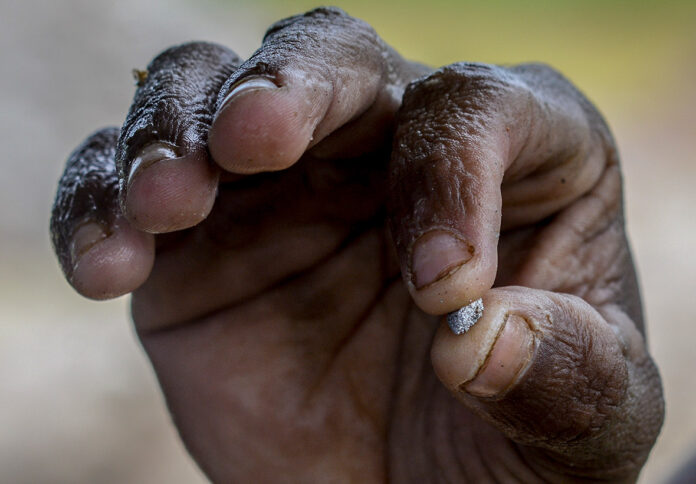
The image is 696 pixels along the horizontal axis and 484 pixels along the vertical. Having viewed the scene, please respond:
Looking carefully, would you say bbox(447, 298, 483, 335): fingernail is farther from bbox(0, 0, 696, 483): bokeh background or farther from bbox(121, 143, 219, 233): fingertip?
bbox(0, 0, 696, 483): bokeh background

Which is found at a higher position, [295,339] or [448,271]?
[448,271]

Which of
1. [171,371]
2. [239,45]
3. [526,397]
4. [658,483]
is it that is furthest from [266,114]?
[239,45]

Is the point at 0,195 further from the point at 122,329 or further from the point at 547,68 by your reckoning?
the point at 547,68

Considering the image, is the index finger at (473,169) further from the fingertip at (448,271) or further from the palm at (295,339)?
the palm at (295,339)

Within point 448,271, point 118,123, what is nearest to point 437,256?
point 448,271

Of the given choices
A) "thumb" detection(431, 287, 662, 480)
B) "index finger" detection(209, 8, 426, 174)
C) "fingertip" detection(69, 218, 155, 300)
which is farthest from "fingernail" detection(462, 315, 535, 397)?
"fingertip" detection(69, 218, 155, 300)

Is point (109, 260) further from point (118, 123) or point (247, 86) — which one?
point (118, 123)
